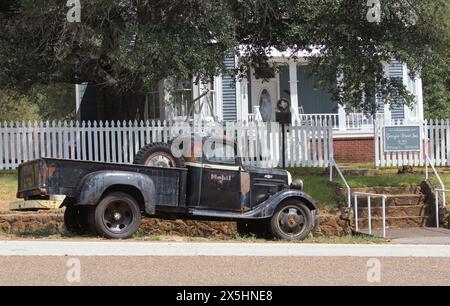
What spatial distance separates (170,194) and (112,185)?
3.73 ft

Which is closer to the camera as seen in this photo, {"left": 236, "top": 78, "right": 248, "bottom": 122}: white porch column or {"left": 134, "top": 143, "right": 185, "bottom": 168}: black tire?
{"left": 134, "top": 143, "right": 185, "bottom": 168}: black tire

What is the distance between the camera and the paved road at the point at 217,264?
8023 mm

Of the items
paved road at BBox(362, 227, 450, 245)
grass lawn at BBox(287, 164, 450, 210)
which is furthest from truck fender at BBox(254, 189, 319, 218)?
grass lawn at BBox(287, 164, 450, 210)

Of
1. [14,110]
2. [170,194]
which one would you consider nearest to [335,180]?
[170,194]

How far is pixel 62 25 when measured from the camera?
53.0 feet

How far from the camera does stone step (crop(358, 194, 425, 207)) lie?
1637 cm

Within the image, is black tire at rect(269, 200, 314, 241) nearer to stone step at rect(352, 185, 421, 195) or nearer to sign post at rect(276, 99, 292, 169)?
stone step at rect(352, 185, 421, 195)

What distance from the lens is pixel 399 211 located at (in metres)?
16.4

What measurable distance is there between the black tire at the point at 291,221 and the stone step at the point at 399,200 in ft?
13.6

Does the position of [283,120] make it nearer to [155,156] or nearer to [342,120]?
[342,120]

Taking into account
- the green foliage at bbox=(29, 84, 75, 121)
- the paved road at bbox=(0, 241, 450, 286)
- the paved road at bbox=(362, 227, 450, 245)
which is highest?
the green foliage at bbox=(29, 84, 75, 121)

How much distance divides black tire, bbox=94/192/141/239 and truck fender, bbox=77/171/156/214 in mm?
157

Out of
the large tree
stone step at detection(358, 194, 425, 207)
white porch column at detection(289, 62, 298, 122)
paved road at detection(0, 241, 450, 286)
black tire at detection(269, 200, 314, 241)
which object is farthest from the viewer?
white porch column at detection(289, 62, 298, 122)

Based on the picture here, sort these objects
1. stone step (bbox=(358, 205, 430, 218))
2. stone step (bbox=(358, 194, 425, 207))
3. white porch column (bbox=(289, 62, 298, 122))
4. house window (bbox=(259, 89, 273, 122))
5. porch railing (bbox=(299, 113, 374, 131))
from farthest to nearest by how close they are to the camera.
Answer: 1. house window (bbox=(259, 89, 273, 122))
2. white porch column (bbox=(289, 62, 298, 122))
3. porch railing (bbox=(299, 113, 374, 131))
4. stone step (bbox=(358, 194, 425, 207))
5. stone step (bbox=(358, 205, 430, 218))
